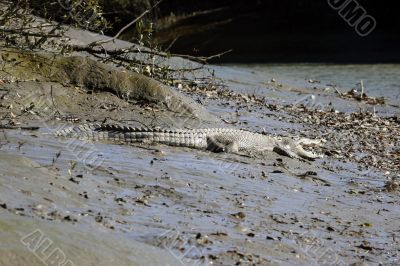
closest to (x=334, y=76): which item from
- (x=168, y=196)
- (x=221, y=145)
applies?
(x=221, y=145)

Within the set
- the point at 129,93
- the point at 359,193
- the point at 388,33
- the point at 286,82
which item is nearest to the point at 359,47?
the point at 388,33

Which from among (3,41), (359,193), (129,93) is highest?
(3,41)

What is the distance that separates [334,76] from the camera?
19.5 metres

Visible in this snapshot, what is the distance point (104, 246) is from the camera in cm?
443

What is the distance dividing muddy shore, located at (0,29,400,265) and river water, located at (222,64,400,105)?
677 cm

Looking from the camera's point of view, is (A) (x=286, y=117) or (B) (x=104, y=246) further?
(A) (x=286, y=117)

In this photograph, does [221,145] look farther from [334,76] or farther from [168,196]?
[334,76]

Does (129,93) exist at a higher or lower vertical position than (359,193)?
higher

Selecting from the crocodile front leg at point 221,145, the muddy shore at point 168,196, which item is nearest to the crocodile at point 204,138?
the crocodile front leg at point 221,145

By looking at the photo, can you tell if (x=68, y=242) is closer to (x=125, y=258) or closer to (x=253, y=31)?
(x=125, y=258)

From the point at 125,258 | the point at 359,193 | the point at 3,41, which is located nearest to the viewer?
the point at 125,258

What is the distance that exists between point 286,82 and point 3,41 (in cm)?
984

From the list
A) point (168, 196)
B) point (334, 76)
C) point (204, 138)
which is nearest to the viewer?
point (168, 196)

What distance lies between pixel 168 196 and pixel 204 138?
8.98ft
